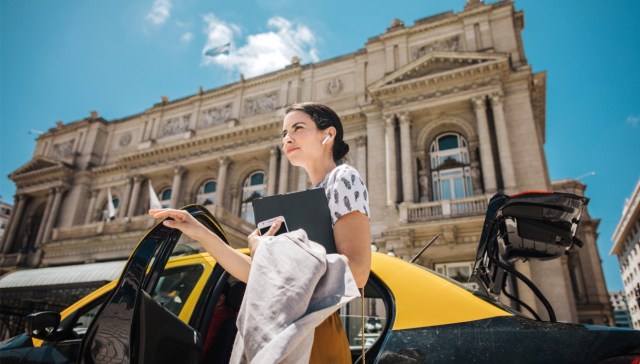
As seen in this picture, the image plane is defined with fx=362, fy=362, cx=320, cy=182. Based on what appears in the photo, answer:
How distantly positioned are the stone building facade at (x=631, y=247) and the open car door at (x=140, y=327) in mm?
70758

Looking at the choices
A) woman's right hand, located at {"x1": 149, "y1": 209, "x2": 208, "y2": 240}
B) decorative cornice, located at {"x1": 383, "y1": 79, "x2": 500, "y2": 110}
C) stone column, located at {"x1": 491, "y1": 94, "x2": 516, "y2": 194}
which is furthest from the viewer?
decorative cornice, located at {"x1": 383, "y1": 79, "x2": 500, "y2": 110}

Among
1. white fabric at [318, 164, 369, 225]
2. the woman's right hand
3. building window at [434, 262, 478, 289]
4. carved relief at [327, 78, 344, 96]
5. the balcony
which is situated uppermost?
carved relief at [327, 78, 344, 96]

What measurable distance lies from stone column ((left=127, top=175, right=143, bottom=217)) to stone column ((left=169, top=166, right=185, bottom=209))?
2409 mm

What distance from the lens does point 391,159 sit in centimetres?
1662

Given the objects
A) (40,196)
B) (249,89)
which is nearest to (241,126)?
(249,89)

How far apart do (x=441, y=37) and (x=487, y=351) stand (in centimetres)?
2002

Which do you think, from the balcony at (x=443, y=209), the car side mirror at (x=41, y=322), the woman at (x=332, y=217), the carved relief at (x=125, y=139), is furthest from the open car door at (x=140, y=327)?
the carved relief at (x=125, y=139)

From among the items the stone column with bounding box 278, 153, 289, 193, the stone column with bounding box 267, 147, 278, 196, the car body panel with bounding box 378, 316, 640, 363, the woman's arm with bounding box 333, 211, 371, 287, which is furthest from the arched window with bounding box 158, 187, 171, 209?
the woman's arm with bounding box 333, 211, 371, 287

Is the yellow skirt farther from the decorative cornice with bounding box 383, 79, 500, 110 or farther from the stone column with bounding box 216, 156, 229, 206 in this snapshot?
the stone column with bounding box 216, 156, 229, 206

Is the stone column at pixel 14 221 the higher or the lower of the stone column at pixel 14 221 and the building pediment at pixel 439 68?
the lower

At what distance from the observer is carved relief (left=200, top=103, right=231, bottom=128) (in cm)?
2411

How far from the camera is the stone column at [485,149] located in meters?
14.5

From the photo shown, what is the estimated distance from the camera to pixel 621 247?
2788 inches

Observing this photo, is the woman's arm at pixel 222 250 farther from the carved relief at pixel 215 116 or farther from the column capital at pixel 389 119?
the carved relief at pixel 215 116
